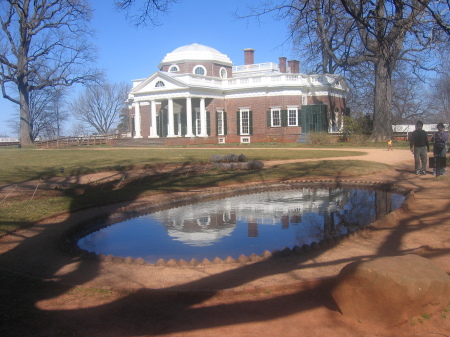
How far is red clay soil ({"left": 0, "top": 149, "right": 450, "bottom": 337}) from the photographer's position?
14.1ft

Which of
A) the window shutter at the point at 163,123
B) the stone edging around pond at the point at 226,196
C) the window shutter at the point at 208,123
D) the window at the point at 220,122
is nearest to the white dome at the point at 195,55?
the window shutter at the point at 163,123

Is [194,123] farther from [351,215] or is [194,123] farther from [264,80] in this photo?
[351,215]

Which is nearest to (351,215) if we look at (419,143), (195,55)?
(419,143)

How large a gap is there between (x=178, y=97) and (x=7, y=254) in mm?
38285

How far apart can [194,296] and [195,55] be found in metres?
45.9

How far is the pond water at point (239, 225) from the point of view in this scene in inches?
304

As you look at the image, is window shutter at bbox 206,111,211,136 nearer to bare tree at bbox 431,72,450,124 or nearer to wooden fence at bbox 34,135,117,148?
wooden fence at bbox 34,135,117,148

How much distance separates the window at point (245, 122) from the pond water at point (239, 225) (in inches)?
1255

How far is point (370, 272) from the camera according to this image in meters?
4.25

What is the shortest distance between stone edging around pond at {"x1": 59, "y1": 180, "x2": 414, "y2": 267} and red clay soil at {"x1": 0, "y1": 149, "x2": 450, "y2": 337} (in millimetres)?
128

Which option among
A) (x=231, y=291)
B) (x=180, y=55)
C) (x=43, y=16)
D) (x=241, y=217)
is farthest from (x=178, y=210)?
(x=180, y=55)

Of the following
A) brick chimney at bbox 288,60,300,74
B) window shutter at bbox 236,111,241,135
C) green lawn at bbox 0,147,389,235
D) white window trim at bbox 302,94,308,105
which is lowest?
green lawn at bbox 0,147,389,235

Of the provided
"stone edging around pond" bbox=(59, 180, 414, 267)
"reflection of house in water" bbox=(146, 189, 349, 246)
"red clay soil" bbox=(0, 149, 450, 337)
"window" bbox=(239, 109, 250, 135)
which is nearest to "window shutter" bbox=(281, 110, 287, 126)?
"window" bbox=(239, 109, 250, 135)

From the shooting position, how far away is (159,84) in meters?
45.5
